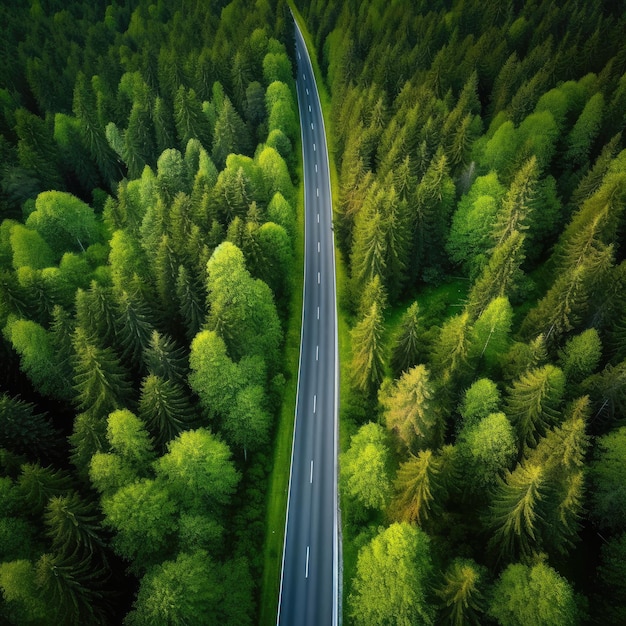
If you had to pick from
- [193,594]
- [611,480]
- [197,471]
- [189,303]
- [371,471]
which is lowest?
[611,480]

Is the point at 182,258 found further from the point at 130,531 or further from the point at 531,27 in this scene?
the point at 531,27

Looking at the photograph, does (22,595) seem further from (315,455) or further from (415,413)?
(415,413)

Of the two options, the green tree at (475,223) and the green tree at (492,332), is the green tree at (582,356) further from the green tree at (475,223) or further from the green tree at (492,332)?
the green tree at (475,223)

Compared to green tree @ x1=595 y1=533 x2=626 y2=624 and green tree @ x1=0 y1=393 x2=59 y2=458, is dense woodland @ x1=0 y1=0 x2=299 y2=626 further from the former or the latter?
green tree @ x1=595 y1=533 x2=626 y2=624

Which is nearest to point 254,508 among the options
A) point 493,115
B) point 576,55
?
point 493,115

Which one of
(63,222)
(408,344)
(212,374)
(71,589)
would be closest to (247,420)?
(212,374)

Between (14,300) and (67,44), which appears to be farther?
(67,44)

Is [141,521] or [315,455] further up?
[141,521]
